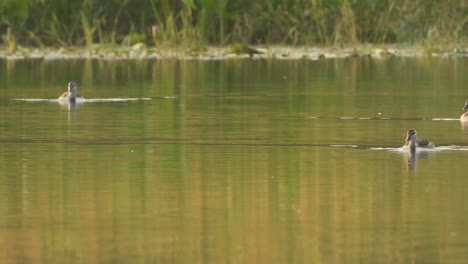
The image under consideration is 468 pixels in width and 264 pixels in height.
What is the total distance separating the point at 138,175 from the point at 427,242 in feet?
12.7

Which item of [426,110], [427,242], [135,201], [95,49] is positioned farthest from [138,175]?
[95,49]

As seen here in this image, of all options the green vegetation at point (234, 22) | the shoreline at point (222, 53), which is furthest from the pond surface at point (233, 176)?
the green vegetation at point (234, 22)

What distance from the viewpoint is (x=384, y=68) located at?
31.4m

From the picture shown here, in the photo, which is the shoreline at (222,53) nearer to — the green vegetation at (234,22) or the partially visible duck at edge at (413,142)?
the green vegetation at (234,22)

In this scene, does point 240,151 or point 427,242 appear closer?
point 427,242

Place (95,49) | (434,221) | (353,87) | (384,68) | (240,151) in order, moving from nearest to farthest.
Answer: (434,221)
(240,151)
(353,87)
(384,68)
(95,49)

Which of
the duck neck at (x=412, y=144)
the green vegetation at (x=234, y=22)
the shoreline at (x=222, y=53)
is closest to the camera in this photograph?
the duck neck at (x=412, y=144)

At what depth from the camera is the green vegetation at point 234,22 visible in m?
37.2

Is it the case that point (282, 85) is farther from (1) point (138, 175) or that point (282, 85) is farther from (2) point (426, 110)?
(1) point (138, 175)

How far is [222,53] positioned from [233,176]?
2322cm

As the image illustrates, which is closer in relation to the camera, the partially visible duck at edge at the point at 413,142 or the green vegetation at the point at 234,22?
the partially visible duck at edge at the point at 413,142

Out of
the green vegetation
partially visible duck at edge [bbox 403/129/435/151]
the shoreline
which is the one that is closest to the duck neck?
partially visible duck at edge [bbox 403/129/435/151]

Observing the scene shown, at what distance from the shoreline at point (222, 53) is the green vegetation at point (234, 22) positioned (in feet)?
0.83

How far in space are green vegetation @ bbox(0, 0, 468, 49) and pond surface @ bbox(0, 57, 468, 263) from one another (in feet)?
39.2
